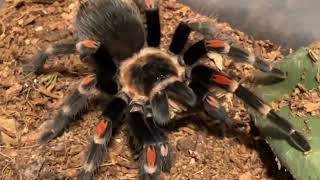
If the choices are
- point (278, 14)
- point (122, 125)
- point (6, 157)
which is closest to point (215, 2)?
point (278, 14)

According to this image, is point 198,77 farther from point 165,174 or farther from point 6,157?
point 6,157

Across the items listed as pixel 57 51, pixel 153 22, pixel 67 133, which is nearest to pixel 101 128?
pixel 67 133

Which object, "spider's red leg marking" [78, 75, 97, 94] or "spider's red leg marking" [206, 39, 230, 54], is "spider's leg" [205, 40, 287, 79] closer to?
"spider's red leg marking" [206, 39, 230, 54]

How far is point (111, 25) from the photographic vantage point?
2445 millimetres

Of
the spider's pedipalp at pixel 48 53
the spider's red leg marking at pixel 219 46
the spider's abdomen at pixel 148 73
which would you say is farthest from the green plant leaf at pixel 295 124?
the spider's pedipalp at pixel 48 53

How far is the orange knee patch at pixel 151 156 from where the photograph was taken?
86.8 inches

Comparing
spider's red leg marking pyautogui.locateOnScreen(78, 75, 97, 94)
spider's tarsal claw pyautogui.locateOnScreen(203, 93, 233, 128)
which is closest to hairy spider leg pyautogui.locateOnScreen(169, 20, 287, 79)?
spider's tarsal claw pyautogui.locateOnScreen(203, 93, 233, 128)

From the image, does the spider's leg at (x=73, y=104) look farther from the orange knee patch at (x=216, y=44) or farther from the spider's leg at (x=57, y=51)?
the orange knee patch at (x=216, y=44)

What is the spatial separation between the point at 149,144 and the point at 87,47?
48 cm

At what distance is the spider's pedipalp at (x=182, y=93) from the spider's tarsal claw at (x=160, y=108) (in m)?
0.04

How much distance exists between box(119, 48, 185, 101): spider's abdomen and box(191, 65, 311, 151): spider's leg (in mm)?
174

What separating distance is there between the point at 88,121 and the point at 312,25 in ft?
3.80

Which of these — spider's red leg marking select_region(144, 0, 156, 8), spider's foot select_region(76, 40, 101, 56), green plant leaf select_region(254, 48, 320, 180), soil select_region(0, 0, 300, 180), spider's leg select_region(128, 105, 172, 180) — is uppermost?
spider's red leg marking select_region(144, 0, 156, 8)

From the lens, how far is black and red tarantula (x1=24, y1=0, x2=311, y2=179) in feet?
7.41
